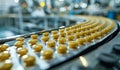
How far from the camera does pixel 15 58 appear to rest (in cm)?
54

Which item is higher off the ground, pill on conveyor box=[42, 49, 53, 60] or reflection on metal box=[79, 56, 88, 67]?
pill on conveyor box=[42, 49, 53, 60]

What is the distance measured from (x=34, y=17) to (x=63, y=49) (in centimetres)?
501

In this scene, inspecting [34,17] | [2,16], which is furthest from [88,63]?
[2,16]

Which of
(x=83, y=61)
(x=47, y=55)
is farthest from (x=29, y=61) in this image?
(x=83, y=61)

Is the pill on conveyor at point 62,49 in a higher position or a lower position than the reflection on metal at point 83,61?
higher

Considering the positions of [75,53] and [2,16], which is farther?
[2,16]

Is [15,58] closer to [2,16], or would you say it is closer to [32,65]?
[32,65]

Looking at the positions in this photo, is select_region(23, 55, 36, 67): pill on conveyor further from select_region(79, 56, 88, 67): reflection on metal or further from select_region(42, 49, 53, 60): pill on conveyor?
select_region(79, 56, 88, 67): reflection on metal

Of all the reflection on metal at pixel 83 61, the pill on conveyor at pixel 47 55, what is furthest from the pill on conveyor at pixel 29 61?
the reflection on metal at pixel 83 61

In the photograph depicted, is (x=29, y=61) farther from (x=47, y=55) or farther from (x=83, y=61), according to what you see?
(x=83, y=61)

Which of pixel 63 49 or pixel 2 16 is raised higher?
pixel 63 49

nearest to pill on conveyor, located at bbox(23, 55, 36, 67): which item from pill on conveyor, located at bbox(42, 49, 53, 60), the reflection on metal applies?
pill on conveyor, located at bbox(42, 49, 53, 60)

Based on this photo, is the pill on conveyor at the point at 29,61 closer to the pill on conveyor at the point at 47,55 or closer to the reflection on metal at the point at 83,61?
the pill on conveyor at the point at 47,55

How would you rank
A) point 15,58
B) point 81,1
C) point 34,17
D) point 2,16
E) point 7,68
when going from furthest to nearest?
point 81,1, point 2,16, point 34,17, point 15,58, point 7,68
